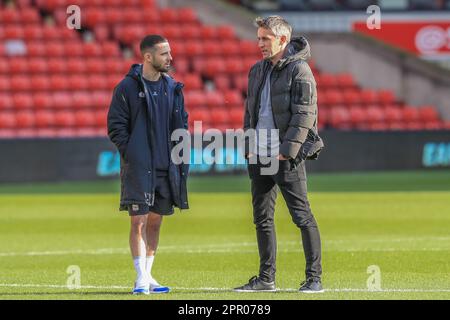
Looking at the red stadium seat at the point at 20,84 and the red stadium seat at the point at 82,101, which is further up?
the red stadium seat at the point at 20,84

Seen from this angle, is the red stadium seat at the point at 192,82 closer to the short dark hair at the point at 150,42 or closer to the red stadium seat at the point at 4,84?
the red stadium seat at the point at 4,84

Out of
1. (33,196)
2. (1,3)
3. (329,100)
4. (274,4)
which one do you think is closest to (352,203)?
(33,196)

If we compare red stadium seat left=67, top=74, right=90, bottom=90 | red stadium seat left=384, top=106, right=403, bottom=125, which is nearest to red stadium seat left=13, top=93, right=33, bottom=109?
red stadium seat left=67, top=74, right=90, bottom=90

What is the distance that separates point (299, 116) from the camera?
10617mm

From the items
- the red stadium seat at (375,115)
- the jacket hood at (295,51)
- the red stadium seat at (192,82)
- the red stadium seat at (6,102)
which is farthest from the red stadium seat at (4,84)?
the jacket hood at (295,51)

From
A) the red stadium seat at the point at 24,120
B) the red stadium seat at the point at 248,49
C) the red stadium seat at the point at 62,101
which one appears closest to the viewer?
the red stadium seat at the point at 24,120

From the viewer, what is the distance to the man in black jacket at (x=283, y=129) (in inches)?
420

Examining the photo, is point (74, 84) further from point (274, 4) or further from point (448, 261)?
point (448, 261)

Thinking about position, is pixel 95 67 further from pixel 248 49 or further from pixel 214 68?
pixel 248 49

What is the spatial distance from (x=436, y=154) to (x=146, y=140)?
23645 millimetres

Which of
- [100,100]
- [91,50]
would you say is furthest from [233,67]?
[100,100]

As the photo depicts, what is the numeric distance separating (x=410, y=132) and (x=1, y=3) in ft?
40.0

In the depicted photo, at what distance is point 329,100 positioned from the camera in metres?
36.6

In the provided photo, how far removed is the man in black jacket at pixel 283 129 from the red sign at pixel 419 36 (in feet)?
106
